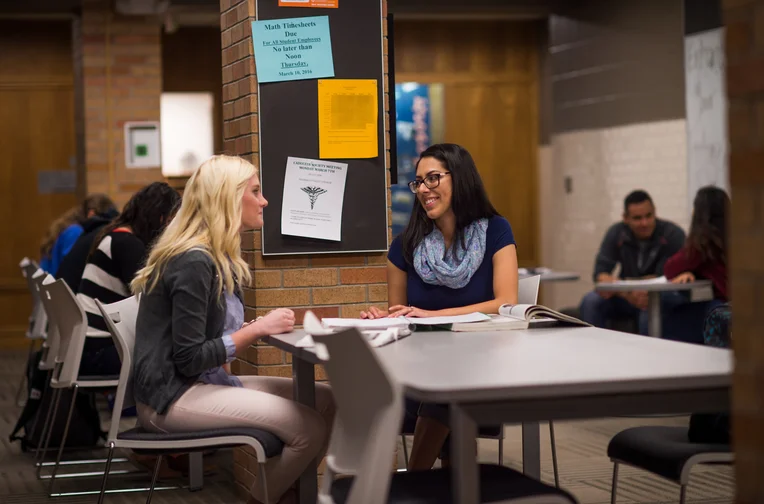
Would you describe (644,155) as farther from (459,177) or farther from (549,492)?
(549,492)

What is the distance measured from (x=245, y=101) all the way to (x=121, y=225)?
126 cm

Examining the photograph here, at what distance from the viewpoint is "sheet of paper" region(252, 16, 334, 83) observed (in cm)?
390

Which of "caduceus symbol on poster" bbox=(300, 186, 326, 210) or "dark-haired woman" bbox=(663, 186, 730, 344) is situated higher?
"caduceus symbol on poster" bbox=(300, 186, 326, 210)

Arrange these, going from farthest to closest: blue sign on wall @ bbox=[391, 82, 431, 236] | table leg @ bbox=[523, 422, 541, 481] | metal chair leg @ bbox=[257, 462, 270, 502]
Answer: blue sign on wall @ bbox=[391, 82, 431, 236] → table leg @ bbox=[523, 422, 541, 481] → metal chair leg @ bbox=[257, 462, 270, 502]

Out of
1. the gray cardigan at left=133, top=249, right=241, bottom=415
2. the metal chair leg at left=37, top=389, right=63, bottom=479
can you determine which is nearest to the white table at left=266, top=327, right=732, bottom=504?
the gray cardigan at left=133, top=249, right=241, bottom=415

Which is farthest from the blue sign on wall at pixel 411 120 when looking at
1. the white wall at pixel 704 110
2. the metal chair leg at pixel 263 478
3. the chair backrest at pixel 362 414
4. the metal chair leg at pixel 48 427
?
the chair backrest at pixel 362 414

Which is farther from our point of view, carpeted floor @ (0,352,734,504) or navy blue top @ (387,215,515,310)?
carpeted floor @ (0,352,734,504)

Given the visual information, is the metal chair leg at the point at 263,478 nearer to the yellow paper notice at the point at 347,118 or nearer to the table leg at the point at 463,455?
the table leg at the point at 463,455

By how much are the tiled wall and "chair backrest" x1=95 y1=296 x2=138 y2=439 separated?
5.88m

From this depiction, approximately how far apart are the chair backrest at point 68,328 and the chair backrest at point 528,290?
170 cm

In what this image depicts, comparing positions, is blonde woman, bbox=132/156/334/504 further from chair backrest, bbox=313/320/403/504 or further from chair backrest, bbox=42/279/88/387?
chair backrest, bbox=42/279/88/387

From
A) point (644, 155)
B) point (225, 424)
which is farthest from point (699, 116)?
point (225, 424)

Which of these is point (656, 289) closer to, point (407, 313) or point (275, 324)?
point (407, 313)

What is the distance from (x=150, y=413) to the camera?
3.05 metres
